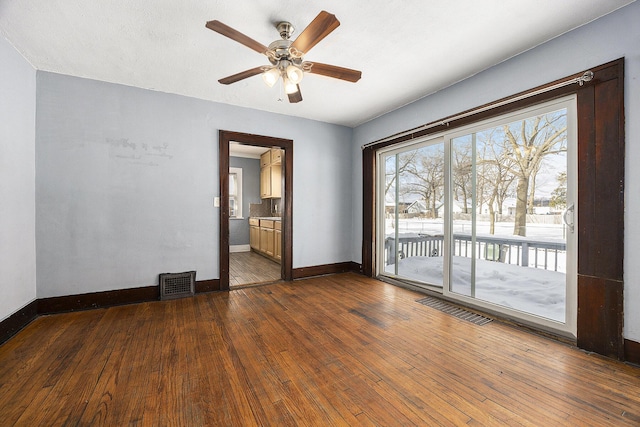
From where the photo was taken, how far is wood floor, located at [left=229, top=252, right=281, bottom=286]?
4031 mm

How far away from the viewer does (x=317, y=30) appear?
1676 millimetres

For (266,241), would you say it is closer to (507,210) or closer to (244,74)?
(244,74)

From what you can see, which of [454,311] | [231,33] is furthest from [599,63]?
[231,33]

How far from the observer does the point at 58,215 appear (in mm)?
2750

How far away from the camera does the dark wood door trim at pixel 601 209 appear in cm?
→ 186

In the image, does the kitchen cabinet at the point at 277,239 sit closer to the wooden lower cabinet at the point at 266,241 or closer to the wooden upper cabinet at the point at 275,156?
the wooden lower cabinet at the point at 266,241

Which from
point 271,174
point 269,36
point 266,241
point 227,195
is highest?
point 269,36

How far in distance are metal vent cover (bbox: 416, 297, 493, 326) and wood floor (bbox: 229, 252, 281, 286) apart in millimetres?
2228

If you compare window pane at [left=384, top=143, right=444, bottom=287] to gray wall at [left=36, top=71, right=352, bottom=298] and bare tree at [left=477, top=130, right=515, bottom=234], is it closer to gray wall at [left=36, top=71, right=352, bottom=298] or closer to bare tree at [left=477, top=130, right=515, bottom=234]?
bare tree at [left=477, top=130, right=515, bottom=234]

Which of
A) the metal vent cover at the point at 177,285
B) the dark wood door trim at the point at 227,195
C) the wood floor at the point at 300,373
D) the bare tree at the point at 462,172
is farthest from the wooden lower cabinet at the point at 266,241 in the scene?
the bare tree at the point at 462,172

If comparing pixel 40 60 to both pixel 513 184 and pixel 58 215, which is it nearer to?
pixel 58 215

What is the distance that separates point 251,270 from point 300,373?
3.14m

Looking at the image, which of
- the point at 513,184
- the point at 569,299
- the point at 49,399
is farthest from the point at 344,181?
the point at 49,399

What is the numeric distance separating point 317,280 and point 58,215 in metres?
3.20
